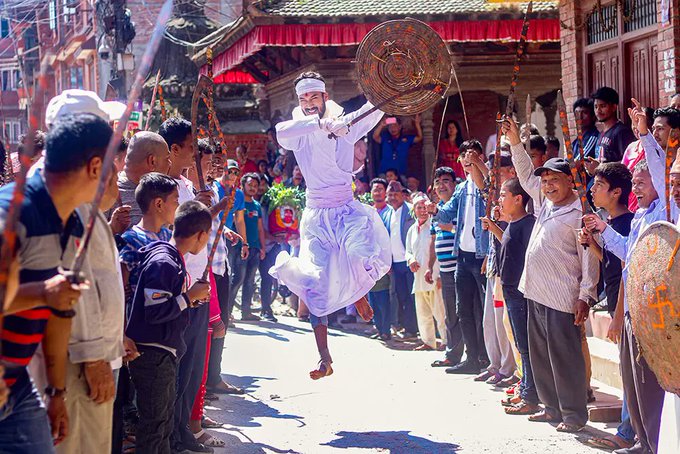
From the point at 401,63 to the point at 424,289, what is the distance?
13.5 feet

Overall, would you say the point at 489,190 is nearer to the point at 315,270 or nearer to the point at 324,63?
the point at 315,270

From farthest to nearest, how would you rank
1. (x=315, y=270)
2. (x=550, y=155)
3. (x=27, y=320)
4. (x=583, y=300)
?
1. (x=550, y=155)
2. (x=315, y=270)
3. (x=583, y=300)
4. (x=27, y=320)

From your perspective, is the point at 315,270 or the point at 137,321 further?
the point at 315,270

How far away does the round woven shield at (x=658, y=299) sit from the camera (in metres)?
5.23

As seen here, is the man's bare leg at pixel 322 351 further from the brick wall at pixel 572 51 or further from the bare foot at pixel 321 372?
the brick wall at pixel 572 51

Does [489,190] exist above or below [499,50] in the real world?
below

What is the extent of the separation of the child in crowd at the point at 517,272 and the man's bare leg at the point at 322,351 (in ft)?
4.76

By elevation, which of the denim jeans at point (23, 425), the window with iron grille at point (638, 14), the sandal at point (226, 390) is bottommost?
the sandal at point (226, 390)

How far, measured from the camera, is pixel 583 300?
750 centimetres

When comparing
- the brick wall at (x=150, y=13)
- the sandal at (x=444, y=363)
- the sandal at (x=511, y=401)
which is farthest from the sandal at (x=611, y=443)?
the brick wall at (x=150, y=13)

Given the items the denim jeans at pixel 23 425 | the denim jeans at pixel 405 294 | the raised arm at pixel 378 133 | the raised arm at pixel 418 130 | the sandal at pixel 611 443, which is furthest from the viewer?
the raised arm at pixel 418 130

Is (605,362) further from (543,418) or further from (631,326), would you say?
(631,326)

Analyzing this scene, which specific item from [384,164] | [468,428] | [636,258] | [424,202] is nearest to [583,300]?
[468,428]

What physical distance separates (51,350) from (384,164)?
14.0m
